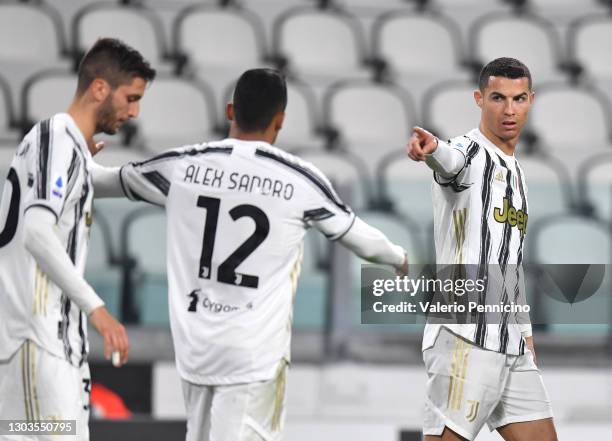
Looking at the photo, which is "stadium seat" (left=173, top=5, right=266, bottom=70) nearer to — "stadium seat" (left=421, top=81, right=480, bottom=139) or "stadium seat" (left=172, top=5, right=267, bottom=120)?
"stadium seat" (left=172, top=5, right=267, bottom=120)

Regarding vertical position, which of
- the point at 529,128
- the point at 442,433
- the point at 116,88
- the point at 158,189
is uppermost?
the point at 529,128

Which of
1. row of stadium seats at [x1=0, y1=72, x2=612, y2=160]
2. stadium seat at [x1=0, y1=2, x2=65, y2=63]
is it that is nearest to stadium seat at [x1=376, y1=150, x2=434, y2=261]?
row of stadium seats at [x1=0, y1=72, x2=612, y2=160]

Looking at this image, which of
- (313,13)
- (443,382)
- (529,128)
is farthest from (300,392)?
(313,13)

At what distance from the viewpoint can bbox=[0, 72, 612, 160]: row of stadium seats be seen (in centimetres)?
895

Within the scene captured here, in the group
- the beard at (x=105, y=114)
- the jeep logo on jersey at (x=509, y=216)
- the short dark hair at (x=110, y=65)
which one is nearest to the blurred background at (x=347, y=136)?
the jeep logo on jersey at (x=509, y=216)

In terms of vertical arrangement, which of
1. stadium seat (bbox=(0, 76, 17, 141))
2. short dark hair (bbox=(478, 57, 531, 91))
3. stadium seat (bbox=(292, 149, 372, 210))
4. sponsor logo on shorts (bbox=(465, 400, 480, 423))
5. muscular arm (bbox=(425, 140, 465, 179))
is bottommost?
sponsor logo on shorts (bbox=(465, 400, 480, 423))

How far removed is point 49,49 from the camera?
31.9 feet

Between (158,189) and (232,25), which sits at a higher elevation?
(232,25)

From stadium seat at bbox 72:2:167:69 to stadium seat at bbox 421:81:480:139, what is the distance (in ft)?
7.38

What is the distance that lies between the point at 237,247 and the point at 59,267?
587 millimetres

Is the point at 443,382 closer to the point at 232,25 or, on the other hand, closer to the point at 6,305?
the point at 6,305

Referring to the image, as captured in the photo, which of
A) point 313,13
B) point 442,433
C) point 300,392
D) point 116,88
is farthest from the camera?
point 313,13

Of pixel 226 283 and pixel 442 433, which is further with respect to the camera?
pixel 442 433

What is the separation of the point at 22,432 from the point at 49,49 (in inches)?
249
